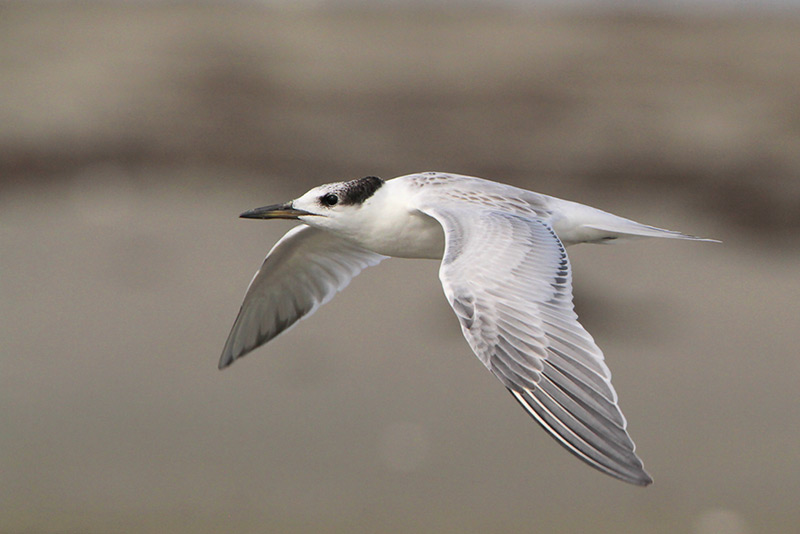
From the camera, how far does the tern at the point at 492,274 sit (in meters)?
2.78

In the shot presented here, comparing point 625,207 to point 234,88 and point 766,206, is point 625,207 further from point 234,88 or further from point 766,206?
point 234,88

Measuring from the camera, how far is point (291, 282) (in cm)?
443

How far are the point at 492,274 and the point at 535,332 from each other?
0.78ft

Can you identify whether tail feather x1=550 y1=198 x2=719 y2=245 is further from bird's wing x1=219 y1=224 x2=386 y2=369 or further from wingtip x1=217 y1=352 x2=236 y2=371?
wingtip x1=217 y1=352 x2=236 y2=371

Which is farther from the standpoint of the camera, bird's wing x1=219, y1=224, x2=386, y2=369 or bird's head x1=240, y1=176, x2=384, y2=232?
bird's wing x1=219, y1=224, x2=386, y2=369

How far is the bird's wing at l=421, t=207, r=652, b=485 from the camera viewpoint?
270 cm

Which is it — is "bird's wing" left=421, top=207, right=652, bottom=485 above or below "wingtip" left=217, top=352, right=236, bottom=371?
above

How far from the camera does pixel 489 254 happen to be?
10.5 ft

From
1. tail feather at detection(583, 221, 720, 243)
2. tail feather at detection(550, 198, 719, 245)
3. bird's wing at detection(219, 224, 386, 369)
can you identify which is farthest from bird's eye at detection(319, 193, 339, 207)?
tail feather at detection(583, 221, 720, 243)

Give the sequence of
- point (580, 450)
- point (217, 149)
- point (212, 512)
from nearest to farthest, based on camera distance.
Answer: point (580, 450), point (212, 512), point (217, 149)

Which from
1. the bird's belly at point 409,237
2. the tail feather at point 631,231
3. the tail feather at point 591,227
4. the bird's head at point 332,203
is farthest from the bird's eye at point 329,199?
the tail feather at point 631,231

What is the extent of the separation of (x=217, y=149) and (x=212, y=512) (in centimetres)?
696

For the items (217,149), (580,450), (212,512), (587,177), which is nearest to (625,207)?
(587,177)

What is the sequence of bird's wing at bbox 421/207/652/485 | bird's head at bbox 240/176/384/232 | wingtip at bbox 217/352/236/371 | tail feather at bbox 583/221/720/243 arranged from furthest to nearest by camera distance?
wingtip at bbox 217/352/236/371
bird's head at bbox 240/176/384/232
tail feather at bbox 583/221/720/243
bird's wing at bbox 421/207/652/485
